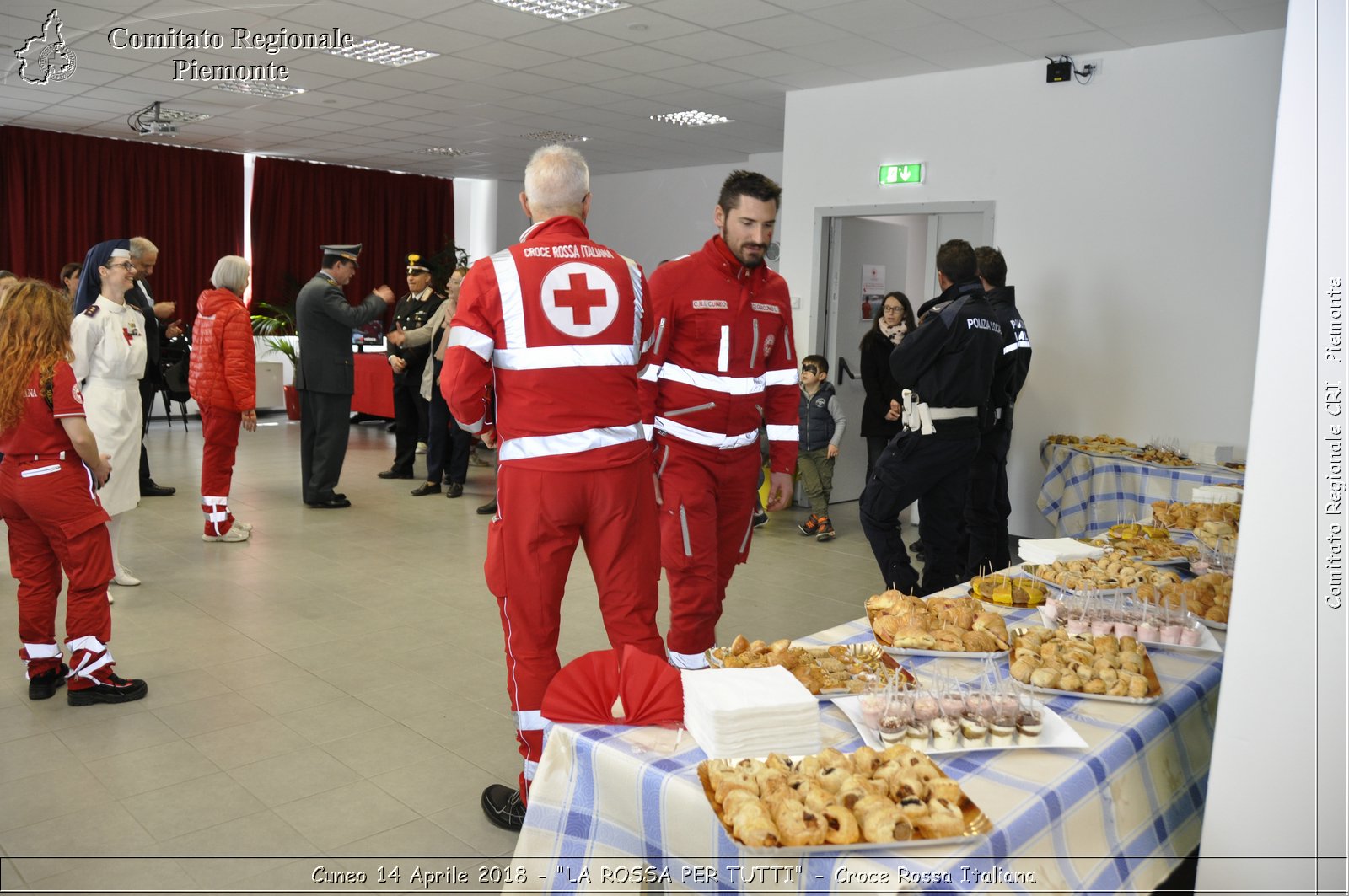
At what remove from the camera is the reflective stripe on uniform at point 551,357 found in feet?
8.58

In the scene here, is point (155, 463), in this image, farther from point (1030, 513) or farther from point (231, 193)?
point (1030, 513)

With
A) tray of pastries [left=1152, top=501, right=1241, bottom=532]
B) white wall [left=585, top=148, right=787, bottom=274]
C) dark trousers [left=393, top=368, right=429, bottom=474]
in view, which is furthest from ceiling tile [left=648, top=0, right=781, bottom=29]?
white wall [left=585, top=148, right=787, bottom=274]

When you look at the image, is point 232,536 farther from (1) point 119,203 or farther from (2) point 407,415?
(1) point 119,203

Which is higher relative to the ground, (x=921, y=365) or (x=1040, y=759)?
(x=921, y=365)

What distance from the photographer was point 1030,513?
7191 mm

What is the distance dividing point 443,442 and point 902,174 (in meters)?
4.05

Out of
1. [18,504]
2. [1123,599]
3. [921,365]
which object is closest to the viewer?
[1123,599]

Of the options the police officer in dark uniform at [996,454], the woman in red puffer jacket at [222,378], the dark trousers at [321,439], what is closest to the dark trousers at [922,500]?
the police officer in dark uniform at [996,454]

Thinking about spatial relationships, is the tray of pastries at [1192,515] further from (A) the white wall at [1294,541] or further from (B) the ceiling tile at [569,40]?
(B) the ceiling tile at [569,40]

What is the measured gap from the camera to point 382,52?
769 cm

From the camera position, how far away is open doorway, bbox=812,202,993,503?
8281mm

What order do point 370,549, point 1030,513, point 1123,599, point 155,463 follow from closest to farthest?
1. point 1123,599
2. point 370,549
3. point 1030,513
4. point 155,463

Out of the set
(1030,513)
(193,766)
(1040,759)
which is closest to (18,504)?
(193,766)

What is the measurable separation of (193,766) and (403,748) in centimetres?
64
